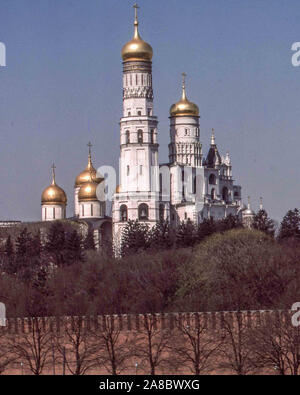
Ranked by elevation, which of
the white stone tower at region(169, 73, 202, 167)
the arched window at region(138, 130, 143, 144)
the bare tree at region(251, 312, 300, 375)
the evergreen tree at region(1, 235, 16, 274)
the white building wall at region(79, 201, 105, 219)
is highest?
the white stone tower at region(169, 73, 202, 167)

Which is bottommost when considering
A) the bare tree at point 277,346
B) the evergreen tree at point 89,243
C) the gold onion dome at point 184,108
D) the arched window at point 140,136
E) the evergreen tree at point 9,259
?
the bare tree at point 277,346

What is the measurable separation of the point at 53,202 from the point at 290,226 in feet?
67.5

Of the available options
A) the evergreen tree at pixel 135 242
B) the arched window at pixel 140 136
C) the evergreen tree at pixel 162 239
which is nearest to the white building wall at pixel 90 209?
the arched window at pixel 140 136

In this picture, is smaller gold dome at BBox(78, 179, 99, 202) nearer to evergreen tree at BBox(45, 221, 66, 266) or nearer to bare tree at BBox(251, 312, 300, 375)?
evergreen tree at BBox(45, 221, 66, 266)

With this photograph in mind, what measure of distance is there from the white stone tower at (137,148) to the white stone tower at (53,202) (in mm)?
5307

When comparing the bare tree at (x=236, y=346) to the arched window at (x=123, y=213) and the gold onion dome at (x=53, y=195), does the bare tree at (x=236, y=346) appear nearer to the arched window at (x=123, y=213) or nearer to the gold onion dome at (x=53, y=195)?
the arched window at (x=123, y=213)

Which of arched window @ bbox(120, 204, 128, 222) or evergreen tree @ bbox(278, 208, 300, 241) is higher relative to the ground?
arched window @ bbox(120, 204, 128, 222)

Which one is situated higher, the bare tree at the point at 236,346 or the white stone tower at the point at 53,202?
the white stone tower at the point at 53,202

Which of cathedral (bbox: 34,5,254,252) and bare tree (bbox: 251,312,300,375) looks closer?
bare tree (bbox: 251,312,300,375)

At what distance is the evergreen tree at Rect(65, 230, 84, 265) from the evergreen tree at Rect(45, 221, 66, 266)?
221mm

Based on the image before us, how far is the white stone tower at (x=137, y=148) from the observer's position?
250 feet

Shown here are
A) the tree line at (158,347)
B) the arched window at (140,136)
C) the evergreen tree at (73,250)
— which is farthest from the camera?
the arched window at (140,136)

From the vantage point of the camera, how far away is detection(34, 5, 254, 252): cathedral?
251 ft

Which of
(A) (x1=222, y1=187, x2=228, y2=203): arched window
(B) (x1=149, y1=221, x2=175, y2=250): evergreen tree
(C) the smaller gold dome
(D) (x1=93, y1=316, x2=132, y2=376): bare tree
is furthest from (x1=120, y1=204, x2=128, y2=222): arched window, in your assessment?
(D) (x1=93, y1=316, x2=132, y2=376): bare tree
